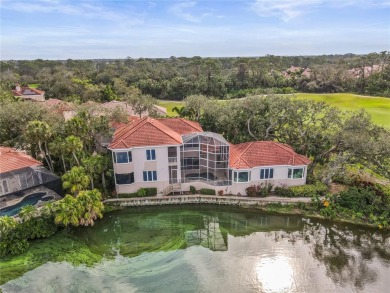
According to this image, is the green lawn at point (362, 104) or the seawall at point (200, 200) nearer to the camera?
the seawall at point (200, 200)

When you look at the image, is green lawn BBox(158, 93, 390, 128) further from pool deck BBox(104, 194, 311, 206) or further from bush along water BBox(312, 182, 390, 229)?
pool deck BBox(104, 194, 311, 206)

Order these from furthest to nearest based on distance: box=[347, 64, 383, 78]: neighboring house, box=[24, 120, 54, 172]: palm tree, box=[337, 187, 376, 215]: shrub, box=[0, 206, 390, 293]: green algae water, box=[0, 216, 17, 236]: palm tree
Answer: box=[347, 64, 383, 78]: neighboring house, box=[24, 120, 54, 172]: palm tree, box=[337, 187, 376, 215]: shrub, box=[0, 216, 17, 236]: palm tree, box=[0, 206, 390, 293]: green algae water

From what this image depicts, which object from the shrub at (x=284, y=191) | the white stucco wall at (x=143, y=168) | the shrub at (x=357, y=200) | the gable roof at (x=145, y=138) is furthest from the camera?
the shrub at (x=284, y=191)

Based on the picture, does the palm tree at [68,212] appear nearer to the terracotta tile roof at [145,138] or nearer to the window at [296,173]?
the terracotta tile roof at [145,138]

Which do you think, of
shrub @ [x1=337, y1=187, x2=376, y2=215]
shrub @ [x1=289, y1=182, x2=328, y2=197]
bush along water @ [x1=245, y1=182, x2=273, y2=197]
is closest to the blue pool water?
bush along water @ [x1=245, y1=182, x2=273, y2=197]

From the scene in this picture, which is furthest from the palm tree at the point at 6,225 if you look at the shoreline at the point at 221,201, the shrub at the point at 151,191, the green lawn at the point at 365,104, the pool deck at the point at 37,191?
the green lawn at the point at 365,104

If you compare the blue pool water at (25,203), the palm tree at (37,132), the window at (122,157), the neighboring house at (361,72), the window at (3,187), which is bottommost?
the blue pool water at (25,203)

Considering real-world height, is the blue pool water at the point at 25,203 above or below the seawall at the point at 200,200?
above
